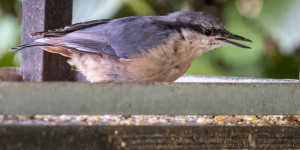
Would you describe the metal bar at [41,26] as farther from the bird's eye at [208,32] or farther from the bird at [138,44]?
the bird's eye at [208,32]

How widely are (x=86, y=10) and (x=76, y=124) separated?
1660 mm

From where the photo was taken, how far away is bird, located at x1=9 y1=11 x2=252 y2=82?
2.41 metres

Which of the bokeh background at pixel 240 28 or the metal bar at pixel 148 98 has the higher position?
the bokeh background at pixel 240 28

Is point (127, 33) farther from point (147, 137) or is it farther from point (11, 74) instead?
point (147, 137)

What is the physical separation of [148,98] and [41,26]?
1270 millimetres

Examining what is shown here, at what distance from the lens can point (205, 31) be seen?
256 cm

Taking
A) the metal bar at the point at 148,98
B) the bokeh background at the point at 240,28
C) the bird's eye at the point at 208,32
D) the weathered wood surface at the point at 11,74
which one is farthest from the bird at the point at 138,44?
the metal bar at the point at 148,98

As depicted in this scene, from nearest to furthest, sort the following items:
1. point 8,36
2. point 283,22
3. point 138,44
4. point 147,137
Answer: point 147,137 → point 138,44 → point 283,22 → point 8,36

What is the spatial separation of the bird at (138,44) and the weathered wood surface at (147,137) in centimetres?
86

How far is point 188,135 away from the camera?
1.54m

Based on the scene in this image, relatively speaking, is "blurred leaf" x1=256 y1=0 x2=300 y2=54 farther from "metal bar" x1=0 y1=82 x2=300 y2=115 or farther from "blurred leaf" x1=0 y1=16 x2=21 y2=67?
"blurred leaf" x1=0 y1=16 x2=21 y2=67

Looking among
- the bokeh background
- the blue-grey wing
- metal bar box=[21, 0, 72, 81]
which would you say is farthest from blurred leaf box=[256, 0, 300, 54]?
metal bar box=[21, 0, 72, 81]

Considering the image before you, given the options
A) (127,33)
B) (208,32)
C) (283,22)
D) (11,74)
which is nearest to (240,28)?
(283,22)

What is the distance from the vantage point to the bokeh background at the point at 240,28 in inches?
116
